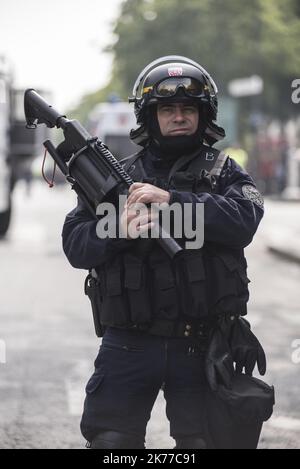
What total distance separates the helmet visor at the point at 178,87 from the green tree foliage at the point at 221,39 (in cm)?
4225

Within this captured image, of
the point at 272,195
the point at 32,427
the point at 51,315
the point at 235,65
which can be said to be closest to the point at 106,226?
the point at 32,427

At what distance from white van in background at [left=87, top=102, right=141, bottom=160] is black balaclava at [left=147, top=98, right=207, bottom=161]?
1232 cm

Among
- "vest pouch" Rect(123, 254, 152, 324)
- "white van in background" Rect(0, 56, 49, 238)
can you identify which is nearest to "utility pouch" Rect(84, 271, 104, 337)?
"vest pouch" Rect(123, 254, 152, 324)

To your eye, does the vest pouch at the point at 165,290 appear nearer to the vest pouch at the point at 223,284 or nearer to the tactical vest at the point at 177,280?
the tactical vest at the point at 177,280

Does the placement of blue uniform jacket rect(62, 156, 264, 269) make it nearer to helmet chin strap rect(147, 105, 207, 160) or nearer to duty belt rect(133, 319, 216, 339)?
helmet chin strap rect(147, 105, 207, 160)

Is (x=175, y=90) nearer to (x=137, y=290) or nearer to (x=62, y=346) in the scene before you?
(x=137, y=290)

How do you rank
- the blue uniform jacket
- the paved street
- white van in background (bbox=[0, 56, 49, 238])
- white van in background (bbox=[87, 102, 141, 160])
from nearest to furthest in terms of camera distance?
1. the blue uniform jacket
2. the paved street
3. white van in background (bbox=[87, 102, 141, 160])
4. white van in background (bbox=[0, 56, 49, 238])

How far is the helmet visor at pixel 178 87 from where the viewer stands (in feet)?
11.7

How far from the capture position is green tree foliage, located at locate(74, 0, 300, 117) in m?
46.3

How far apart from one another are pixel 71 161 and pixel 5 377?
11.5 feet

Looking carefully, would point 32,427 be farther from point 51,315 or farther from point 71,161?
point 51,315

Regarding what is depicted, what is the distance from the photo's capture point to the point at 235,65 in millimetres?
48906

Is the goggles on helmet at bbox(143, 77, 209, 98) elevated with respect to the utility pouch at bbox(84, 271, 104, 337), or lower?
elevated

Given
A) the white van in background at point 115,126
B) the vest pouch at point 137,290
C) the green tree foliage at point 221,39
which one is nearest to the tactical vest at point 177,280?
the vest pouch at point 137,290
